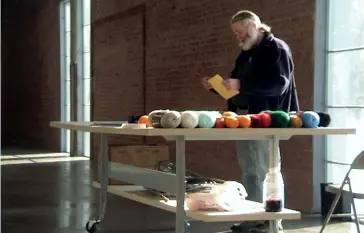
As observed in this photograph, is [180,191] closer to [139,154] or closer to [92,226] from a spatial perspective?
[92,226]

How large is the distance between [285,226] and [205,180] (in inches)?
65.0

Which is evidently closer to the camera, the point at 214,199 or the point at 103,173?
the point at 214,199

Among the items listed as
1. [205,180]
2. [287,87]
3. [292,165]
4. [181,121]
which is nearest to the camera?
[181,121]

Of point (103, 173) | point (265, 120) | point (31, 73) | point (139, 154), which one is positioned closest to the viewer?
point (265, 120)

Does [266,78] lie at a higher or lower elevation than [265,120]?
higher

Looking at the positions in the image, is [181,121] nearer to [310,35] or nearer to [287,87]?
[287,87]

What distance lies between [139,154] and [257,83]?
385cm

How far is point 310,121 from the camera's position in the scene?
310 centimetres

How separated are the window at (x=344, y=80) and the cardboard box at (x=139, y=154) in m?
2.26

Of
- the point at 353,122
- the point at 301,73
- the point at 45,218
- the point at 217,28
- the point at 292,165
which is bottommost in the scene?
the point at 45,218

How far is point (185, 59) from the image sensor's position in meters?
8.17

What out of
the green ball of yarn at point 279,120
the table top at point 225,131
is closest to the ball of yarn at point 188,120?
the table top at point 225,131

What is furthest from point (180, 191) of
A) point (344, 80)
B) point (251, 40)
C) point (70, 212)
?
point (344, 80)

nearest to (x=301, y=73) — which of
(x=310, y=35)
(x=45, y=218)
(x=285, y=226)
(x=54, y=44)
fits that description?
(x=310, y=35)
